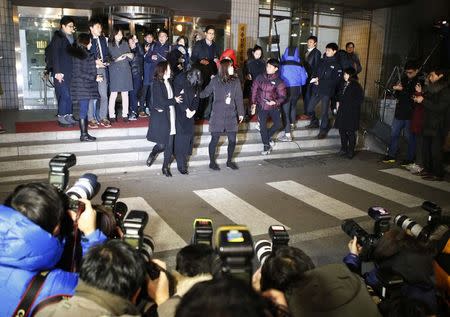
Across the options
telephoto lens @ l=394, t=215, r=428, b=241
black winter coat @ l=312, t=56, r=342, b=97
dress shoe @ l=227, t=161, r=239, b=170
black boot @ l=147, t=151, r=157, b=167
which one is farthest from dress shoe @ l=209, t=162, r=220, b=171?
telephoto lens @ l=394, t=215, r=428, b=241

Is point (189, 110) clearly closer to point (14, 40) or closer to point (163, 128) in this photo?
point (163, 128)

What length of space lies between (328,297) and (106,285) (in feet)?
3.65

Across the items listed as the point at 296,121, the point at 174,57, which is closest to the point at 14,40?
the point at 174,57

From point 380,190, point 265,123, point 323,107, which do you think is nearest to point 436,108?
point 380,190

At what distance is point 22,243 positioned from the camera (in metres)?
2.21

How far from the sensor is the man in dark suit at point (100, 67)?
8.71m

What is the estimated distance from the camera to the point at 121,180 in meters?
7.77

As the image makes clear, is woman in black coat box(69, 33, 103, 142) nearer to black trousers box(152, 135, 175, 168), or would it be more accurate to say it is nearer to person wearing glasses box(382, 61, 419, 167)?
black trousers box(152, 135, 175, 168)

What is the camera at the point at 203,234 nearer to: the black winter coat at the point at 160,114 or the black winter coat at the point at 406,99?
the black winter coat at the point at 160,114

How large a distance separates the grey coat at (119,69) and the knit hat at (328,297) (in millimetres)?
7946

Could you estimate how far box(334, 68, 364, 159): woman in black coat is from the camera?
31.6ft

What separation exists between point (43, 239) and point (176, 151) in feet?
19.6

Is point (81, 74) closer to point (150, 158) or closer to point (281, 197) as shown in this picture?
point (150, 158)

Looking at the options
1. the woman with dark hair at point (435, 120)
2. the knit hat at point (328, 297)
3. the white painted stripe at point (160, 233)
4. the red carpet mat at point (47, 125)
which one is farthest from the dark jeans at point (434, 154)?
the knit hat at point (328, 297)
